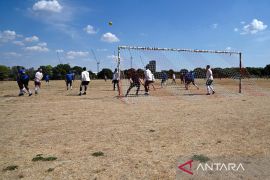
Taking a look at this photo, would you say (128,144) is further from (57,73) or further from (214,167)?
(57,73)

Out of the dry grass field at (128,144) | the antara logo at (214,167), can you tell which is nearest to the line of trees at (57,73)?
the dry grass field at (128,144)

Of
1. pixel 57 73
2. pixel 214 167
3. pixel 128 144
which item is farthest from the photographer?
Result: pixel 57 73

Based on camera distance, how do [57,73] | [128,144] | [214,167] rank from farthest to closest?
[57,73], [128,144], [214,167]

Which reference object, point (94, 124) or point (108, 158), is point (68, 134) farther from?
point (108, 158)

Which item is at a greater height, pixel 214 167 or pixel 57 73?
pixel 57 73

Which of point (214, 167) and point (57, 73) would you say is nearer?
point (214, 167)

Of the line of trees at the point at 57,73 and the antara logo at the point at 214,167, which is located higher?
the line of trees at the point at 57,73

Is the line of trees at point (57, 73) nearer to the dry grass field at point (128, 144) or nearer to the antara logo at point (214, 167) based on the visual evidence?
the dry grass field at point (128, 144)

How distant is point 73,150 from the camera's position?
516cm

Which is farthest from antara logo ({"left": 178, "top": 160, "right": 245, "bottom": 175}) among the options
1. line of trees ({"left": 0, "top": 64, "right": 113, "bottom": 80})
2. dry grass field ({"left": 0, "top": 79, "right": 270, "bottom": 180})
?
line of trees ({"left": 0, "top": 64, "right": 113, "bottom": 80})

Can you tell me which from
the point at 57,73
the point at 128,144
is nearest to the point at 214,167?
the point at 128,144

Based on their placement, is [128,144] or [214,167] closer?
[214,167]

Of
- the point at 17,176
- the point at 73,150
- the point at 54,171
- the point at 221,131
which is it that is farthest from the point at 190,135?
the point at 17,176

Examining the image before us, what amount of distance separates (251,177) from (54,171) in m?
3.00
